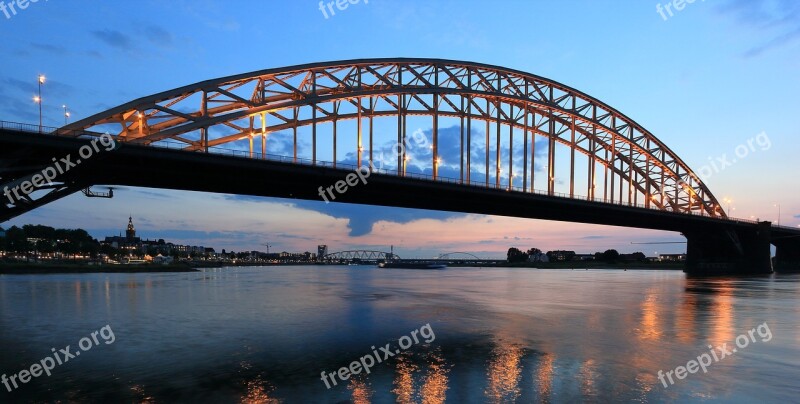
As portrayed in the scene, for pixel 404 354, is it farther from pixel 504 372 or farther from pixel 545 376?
pixel 545 376

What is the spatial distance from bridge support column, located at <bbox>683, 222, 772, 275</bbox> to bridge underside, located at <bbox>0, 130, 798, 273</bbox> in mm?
161

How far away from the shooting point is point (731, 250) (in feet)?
293

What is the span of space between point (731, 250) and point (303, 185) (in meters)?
75.8

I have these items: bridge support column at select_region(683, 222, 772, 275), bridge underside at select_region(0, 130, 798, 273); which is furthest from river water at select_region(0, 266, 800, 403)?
bridge support column at select_region(683, 222, 772, 275)

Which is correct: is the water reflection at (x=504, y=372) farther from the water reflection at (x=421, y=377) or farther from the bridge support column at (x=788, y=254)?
the bridge support column at (x=788, y=254)

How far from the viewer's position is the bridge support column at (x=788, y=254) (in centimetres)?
10500

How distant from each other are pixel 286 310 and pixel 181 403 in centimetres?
→ 1972

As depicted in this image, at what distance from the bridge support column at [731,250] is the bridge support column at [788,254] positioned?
19531mm

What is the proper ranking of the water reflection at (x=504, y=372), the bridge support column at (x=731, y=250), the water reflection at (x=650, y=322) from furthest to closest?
the bridge support column at (x=731, y=250)
the water reflection at (x=650, y=322)
the water reflection at (x=504, y=372)

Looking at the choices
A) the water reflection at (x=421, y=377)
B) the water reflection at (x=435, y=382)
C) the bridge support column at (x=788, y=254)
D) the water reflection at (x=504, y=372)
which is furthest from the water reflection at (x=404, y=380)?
the bridge support column at (x=788, y=254)

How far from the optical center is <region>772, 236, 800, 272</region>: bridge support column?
344 ft

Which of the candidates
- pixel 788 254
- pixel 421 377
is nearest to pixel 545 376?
pixel 421 377

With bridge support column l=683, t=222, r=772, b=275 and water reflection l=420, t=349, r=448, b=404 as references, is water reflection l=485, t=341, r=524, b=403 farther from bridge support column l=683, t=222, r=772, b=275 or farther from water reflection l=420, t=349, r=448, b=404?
bridge support column l=683, t=222, r=772, b=275

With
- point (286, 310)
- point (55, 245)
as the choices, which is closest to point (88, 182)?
point (286, 310)
